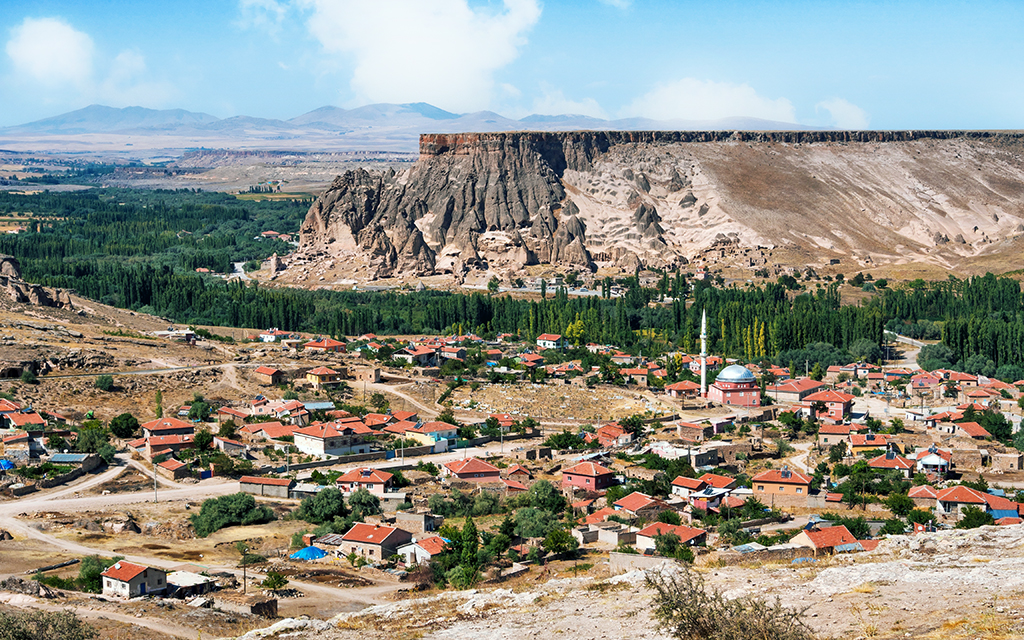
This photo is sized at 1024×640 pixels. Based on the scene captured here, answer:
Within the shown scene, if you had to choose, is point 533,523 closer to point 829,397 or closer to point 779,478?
point 779,478

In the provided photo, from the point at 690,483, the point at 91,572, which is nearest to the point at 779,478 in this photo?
the point at 690,483

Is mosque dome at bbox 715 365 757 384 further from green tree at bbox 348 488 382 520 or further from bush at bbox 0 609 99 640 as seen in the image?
bush at bbox 0 609 99 640

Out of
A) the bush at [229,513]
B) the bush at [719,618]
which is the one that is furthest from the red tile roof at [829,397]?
the bush at [719,618]

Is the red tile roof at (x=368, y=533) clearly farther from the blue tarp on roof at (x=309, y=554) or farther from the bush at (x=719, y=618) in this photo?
the bush at (x=719, y=618)

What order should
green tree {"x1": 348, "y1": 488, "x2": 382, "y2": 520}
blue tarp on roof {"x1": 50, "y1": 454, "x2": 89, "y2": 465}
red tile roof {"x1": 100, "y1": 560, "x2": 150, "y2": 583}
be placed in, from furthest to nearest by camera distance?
blue tarp on roof {"x1": 50, "y1": 454, "x2": 89, "y2": 465}
green tree {"x1": 348, "y1": 488, "x2": 382, "y2": 520}
red tile roof {"x1": 100, "y1": 560, "x2": 150, "y2": 583}

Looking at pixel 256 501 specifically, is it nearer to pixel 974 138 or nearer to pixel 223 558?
pixel 223 558

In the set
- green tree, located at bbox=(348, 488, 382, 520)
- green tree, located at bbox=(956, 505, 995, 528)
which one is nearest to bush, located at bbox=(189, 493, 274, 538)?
green tree, located at bbox=(348, 488, 382, 520)
